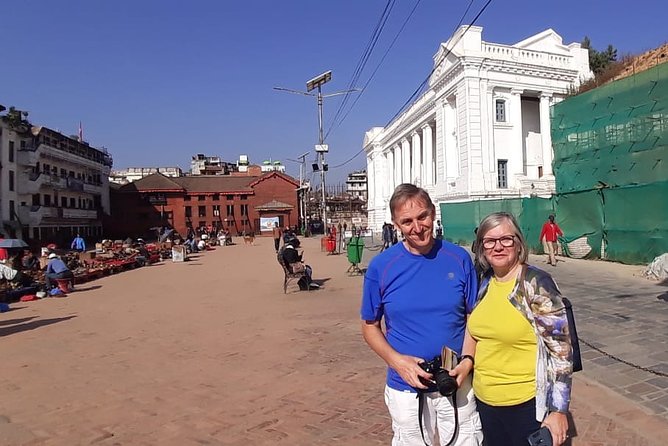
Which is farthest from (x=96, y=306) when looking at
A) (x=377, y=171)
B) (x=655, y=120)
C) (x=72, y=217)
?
(x=377, y=171)

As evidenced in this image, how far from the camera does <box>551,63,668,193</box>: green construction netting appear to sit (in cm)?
1581

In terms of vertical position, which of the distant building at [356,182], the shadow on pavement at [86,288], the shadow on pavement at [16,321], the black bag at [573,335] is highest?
the distant building at [356,182]

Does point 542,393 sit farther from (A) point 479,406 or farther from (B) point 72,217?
(B) point 72,217

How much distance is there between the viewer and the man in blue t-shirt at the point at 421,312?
7.37ft

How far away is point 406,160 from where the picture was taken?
47.5m

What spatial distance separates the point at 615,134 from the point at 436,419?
19.2 meters

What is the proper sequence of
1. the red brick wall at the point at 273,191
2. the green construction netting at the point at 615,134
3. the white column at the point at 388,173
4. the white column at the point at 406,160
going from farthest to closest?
the red brick wall at the point at 273,191 → the white column at the point at 388,173 → the white column at the point at 406,160 → the green construction netting at the point at 615,134

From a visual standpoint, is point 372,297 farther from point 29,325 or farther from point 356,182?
point 356,182

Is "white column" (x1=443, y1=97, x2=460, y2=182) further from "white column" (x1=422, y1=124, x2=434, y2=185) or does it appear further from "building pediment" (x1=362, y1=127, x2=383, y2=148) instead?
"building pediment" (x1=362, y1=127, x2=383, y2=148)

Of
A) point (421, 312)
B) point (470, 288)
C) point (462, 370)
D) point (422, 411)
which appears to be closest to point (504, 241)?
point (470, 288)

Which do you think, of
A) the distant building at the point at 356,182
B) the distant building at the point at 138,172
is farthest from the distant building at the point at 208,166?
the distant building at the point at 356,182

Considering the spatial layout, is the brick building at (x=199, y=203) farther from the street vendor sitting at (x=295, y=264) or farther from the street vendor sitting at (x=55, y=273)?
the street vendor sitting at (x=295, y=264)

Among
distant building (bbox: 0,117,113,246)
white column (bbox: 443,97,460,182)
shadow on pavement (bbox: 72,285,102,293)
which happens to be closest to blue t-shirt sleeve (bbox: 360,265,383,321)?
shadow on pavement (bbox: 72,285,102,293)

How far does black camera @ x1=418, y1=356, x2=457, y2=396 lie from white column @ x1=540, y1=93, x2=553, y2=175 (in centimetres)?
3319
